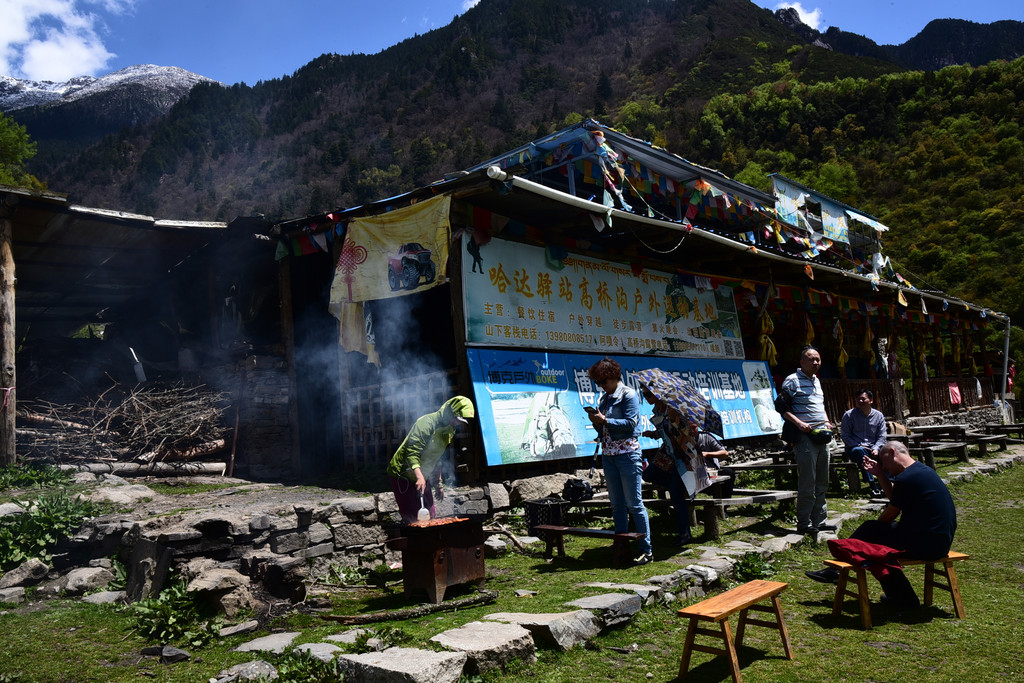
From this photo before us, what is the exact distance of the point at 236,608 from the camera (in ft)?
17.1

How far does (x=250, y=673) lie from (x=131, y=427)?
24.9ft

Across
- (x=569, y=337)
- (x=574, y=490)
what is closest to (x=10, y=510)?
(x=574, y=490)

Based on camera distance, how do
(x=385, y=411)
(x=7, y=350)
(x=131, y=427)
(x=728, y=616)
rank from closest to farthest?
(x=728, y=616)
(x=7, y=350)
(x=385, y=411)
(x=131, y=427)

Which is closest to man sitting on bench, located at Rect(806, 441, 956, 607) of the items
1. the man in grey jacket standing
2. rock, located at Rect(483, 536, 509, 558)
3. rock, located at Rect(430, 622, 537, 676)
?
the man in grey jacket standing

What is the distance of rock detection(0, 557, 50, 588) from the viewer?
574 cm

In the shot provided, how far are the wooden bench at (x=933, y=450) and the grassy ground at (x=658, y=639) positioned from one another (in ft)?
16.7

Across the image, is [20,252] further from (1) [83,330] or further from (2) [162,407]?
(1) [83,330]

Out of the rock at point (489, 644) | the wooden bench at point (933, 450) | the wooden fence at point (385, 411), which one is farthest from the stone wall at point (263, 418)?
the wooden bench at point (933, 450)

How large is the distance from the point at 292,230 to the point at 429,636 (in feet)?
25.3

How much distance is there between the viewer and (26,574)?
584cm

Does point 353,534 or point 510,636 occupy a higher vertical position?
point 353,534

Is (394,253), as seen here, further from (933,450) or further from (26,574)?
(933,450)

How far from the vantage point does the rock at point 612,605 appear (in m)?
4.60

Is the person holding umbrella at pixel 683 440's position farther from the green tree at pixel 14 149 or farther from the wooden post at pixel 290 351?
the green tree at pixel 14 149
